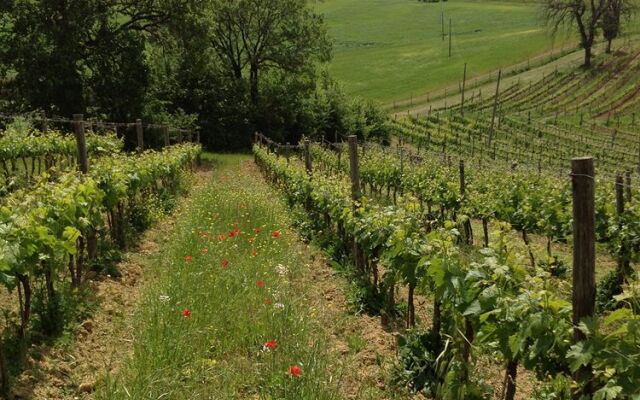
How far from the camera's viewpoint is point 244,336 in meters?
5.37

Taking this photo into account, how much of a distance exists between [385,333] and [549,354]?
269 centimetres

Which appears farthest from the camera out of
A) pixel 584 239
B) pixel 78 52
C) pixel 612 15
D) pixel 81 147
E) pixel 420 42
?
pixel 420 42

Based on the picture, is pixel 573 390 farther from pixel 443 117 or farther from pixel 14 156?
pixel 443 117

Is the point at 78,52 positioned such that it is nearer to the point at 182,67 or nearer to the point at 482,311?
the point at 182,67

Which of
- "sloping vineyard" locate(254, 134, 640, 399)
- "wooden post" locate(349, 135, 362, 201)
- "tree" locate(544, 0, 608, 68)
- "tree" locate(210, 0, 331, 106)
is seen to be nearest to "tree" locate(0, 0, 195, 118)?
"tree" locate(210, 0, 331, 106)

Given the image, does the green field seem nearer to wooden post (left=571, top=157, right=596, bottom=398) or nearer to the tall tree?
the tall tree

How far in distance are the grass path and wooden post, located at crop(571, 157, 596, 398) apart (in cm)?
181

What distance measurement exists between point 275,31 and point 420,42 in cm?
4357

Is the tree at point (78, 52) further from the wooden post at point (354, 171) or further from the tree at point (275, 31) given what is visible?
the wooden post at point (354, 171)

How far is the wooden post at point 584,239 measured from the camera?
331 centimetres

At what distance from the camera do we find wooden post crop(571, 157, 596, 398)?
3.31m

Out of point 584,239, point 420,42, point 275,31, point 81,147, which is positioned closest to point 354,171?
point 81,147

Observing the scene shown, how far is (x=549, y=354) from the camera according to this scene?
11.4 feet

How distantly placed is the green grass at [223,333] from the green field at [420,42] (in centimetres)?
4860
